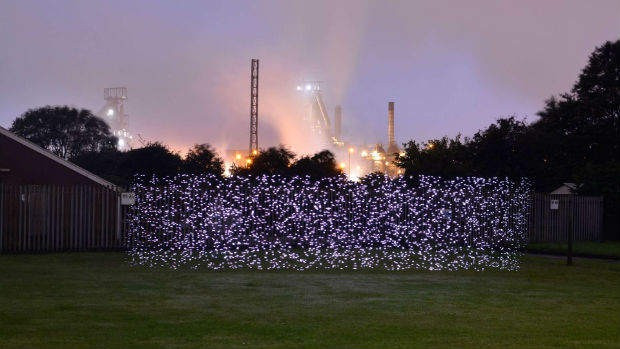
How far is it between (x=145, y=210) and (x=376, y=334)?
A: 17.5 metres

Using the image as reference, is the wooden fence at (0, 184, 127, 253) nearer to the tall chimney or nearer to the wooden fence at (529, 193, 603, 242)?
the wooden fence at (529, 193, 603, 242)

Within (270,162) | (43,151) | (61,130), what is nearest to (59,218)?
(43,151)

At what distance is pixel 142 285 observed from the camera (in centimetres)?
1505

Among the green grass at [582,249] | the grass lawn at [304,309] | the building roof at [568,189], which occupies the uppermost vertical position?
the building roof at [568,189]

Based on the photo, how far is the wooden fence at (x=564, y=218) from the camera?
105 feet

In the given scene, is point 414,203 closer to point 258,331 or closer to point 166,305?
point 166,305

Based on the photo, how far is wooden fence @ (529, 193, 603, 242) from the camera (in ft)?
105

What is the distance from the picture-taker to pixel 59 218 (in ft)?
82.2

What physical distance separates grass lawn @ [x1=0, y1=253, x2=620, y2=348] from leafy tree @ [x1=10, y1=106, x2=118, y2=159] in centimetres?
5975

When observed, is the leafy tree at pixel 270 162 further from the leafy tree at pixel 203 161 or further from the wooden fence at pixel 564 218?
the wooden fence at pixel 564 218

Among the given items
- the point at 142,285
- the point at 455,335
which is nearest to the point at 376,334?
the point at 455,335

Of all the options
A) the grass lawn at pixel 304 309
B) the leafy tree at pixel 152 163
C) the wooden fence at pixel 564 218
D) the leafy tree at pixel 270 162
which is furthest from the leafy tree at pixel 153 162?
the grass lawn at pixel 304 309

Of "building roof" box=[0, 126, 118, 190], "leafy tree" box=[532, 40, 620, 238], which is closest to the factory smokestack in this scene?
"leafy tree" box=[532, 40, 620, 238]

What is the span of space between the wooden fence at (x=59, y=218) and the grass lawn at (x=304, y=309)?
597cm
